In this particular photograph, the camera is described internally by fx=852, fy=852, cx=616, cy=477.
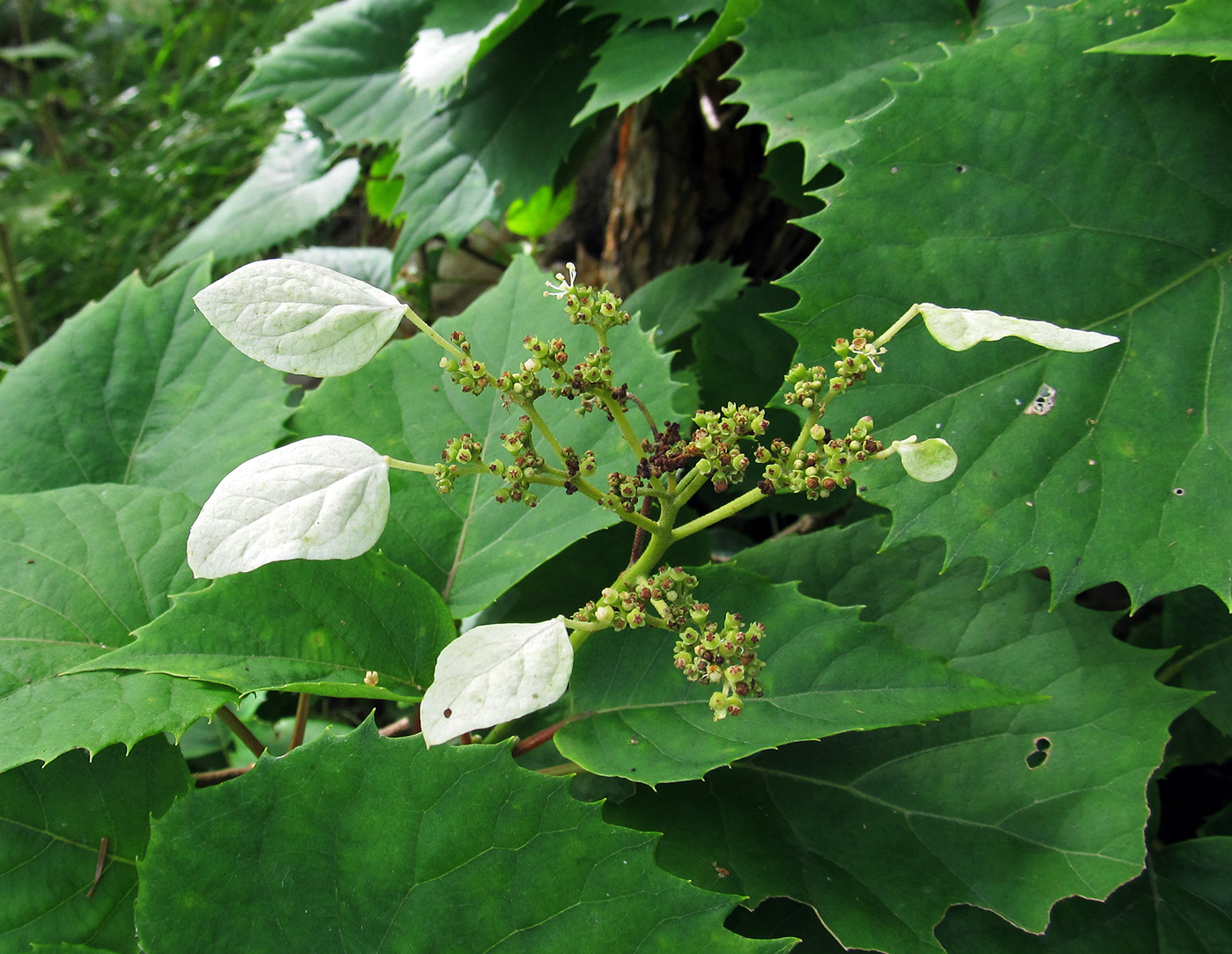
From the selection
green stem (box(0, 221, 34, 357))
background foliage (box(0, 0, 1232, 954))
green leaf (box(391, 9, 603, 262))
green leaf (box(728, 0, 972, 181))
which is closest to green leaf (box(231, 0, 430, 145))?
green leaf (box(391, 9, 603, 262))

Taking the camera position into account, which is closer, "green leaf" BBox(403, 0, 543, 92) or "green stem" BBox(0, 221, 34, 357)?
"green leaf" BBox(403, 0, 543, 92)

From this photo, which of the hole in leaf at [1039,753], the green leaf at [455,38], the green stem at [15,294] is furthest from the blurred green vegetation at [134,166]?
the hole in leaf at [1039,753]

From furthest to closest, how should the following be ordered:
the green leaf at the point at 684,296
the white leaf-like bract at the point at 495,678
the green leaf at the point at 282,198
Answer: the green leaf at the point at 282,198 < the green leaf at the point at 684,296 < the white leaf-like bract at the point at 495,678

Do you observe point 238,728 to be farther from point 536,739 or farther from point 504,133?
point 504,133

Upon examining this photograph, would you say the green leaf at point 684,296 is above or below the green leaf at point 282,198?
below

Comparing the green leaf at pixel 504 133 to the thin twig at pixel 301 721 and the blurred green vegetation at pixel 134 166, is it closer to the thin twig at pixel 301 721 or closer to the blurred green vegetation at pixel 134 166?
the thin twig at pixel 301 721

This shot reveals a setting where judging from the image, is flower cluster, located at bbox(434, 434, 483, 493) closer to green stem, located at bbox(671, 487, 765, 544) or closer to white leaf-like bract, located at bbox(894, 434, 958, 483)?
green stem, located at bbox(671, 487, 765, 544)


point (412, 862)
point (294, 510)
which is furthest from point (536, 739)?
point (294, 510)
